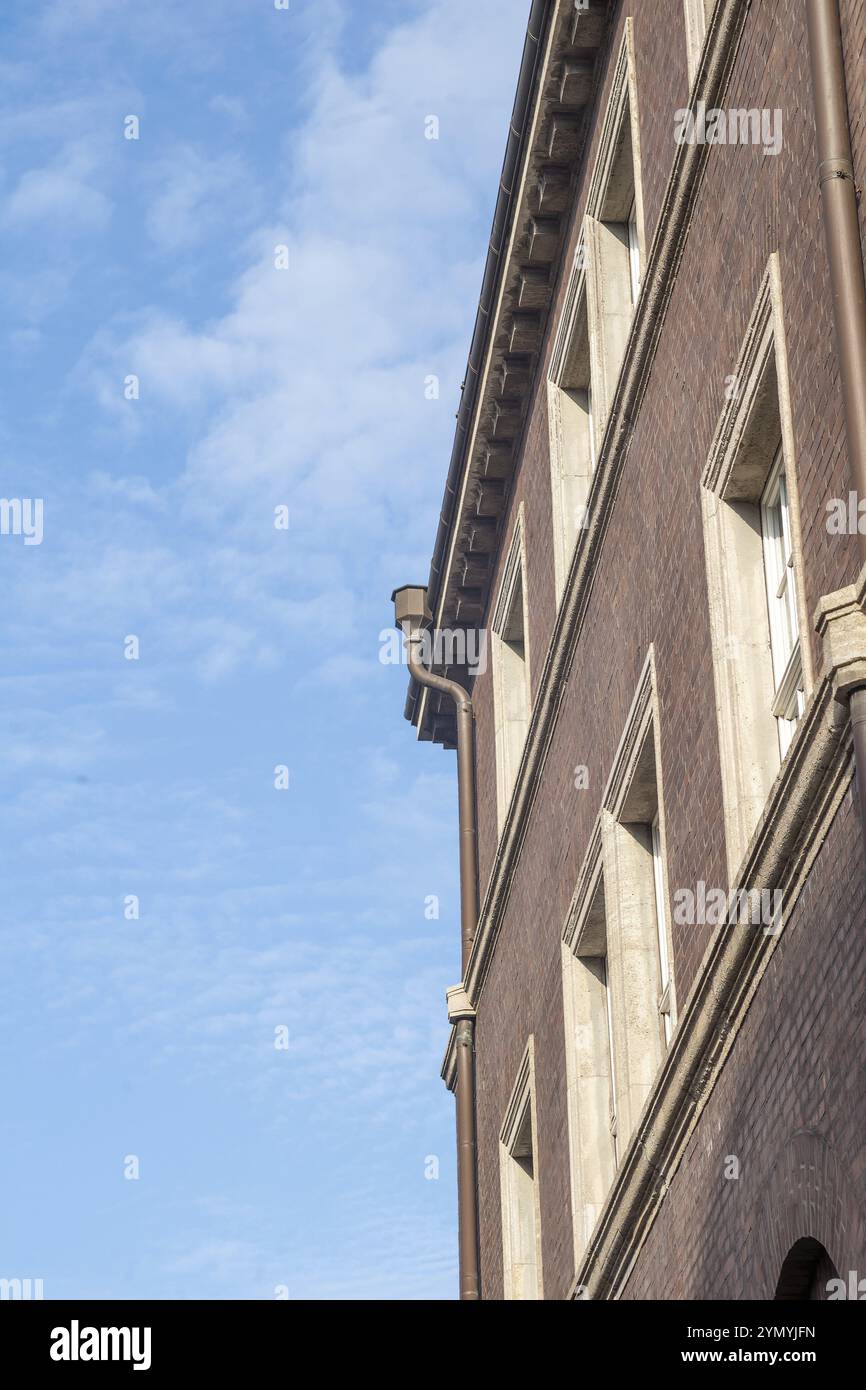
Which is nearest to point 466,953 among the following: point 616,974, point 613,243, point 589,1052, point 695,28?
point 589,1052

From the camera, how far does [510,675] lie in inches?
867

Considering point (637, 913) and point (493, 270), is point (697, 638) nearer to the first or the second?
point (637, 913)

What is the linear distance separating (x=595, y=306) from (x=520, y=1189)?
749 centimetres

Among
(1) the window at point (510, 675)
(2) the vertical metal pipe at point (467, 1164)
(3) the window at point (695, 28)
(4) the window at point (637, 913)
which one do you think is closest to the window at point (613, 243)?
(3) the window at point (695, 28)

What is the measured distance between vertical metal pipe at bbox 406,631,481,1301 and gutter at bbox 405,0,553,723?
910 mm

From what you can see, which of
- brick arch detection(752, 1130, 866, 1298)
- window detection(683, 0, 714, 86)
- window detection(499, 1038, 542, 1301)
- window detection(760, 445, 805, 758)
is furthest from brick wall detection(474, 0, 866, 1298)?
window detection(760, 445, 805, 758)

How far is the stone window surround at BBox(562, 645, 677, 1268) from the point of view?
47.7 feet

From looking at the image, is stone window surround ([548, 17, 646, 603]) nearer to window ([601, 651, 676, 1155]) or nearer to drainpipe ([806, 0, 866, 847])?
window ([601, 651, 676, 1155])

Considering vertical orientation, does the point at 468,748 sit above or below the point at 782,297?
above

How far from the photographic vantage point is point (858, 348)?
32.4 ft

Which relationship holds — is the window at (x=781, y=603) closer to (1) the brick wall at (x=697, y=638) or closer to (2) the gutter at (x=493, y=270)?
(1) the brick wall at (x=697, y=638)

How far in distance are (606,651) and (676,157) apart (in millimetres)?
3554

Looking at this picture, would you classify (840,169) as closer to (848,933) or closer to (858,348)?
(858,348)
